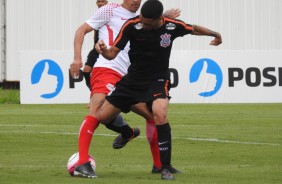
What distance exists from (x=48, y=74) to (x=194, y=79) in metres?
3.56

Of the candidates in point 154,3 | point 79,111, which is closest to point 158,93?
point 154,3

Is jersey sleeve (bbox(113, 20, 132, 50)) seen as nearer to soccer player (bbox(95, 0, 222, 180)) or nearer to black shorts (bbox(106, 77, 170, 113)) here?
soccer player (bbox(95, 0, 222, 180))

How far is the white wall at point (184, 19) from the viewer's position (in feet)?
127

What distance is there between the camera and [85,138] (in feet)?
36.3

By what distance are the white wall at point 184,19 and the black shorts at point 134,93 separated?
27.3m

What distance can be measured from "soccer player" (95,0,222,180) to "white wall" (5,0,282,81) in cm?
2736

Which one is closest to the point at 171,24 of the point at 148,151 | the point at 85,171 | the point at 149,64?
the point at 149,64

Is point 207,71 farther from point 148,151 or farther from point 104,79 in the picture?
point 104,79

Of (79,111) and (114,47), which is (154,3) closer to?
(114,47)

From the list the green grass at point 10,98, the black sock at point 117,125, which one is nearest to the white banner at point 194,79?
the green grass at point 10,98

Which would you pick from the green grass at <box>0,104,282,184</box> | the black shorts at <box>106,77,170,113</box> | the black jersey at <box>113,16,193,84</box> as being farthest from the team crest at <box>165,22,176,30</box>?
the green grass at <box>0,104,282,184</box>

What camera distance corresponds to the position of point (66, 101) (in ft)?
85.0

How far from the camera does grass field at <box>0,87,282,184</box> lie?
35.1ft

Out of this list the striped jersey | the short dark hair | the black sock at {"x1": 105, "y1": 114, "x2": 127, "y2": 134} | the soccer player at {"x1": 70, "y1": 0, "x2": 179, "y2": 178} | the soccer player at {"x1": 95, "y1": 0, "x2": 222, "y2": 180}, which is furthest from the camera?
the black sock at {"x1": 105, "y1": 114, "x2": 127, "y2": 134}
